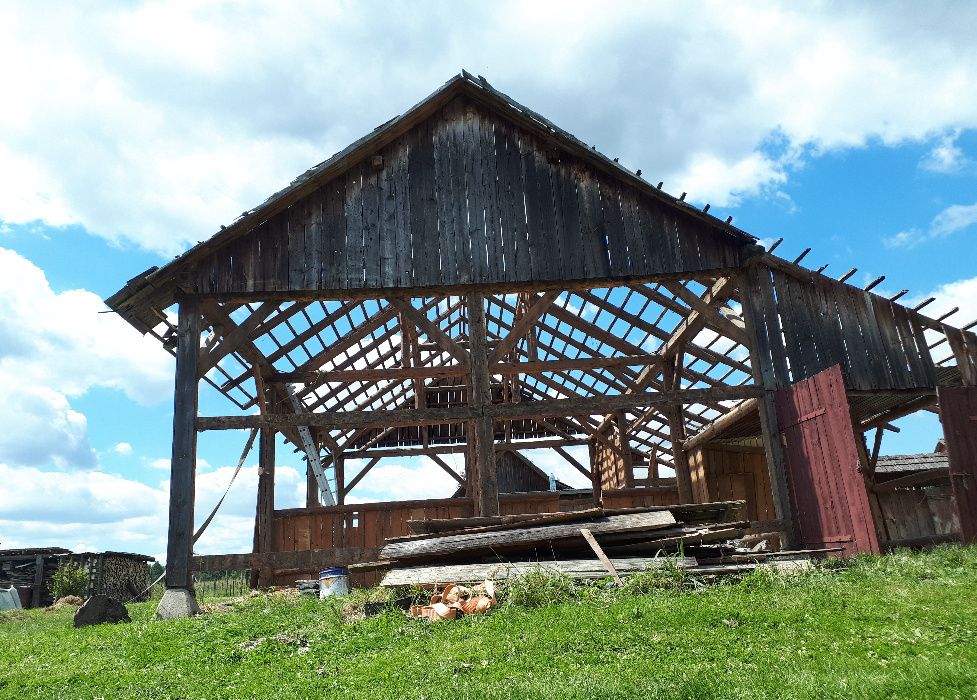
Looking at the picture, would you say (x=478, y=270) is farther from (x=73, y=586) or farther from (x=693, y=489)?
(x=73, y=586)

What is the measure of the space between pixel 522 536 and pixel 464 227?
655 centimetres

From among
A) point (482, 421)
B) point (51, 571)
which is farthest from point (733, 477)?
point (51, 571)

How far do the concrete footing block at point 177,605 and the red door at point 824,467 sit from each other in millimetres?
10782

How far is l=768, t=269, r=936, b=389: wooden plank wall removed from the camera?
15.5m

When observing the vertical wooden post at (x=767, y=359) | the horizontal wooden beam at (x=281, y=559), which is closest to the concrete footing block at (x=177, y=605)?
the horizontal wooden beam at (x=281, y=559)

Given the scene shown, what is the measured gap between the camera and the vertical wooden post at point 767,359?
14883 mm

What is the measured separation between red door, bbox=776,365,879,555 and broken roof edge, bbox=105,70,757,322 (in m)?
3.46

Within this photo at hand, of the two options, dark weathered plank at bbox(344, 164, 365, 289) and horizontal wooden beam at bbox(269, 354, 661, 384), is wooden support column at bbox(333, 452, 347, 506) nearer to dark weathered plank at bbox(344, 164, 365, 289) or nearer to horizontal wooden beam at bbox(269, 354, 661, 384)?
horizontal wooden beam at bbox(269, 354, 661, 384)

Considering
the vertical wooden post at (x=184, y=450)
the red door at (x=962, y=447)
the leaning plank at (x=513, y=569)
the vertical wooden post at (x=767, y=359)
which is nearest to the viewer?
the leaning plank at (x=513, y=569)

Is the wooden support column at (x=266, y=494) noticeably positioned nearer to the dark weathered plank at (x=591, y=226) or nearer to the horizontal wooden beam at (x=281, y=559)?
the horizontal wooden beam at (x=281, y=559)

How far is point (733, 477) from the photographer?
22.7 metres

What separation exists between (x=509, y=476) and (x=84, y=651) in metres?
26.4

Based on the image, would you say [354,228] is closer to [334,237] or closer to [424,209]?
[334,237]

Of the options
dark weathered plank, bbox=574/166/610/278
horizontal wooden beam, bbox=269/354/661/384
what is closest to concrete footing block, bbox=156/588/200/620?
horizontal wooden beam, bbox=269/354/661/384
